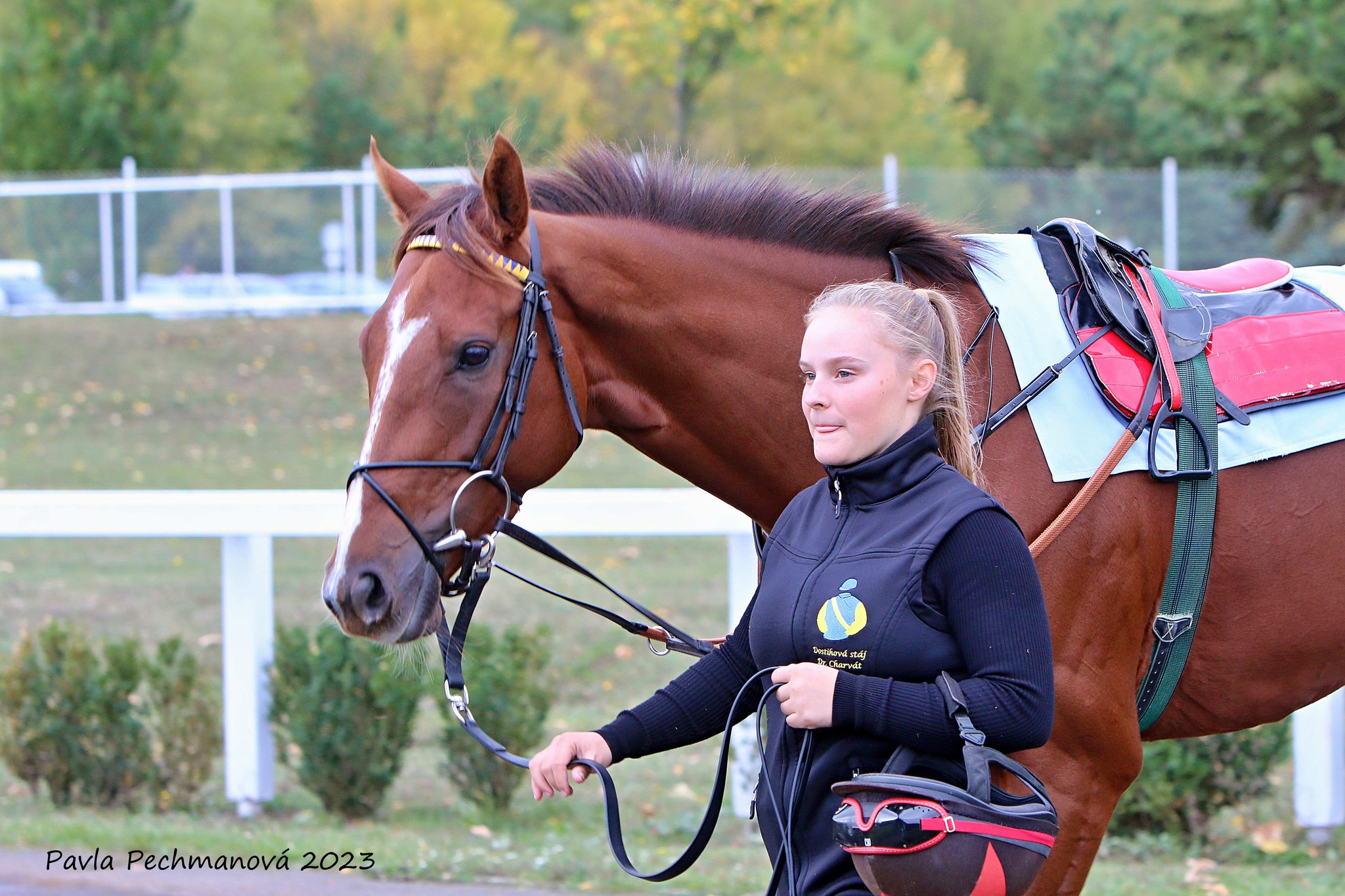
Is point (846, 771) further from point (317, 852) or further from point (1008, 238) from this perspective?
point (317, 852)

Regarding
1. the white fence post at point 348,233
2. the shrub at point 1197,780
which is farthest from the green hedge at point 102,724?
the white fence post at point 348,233

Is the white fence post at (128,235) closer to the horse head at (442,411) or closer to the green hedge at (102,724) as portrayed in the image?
the green hedge at (102,724)

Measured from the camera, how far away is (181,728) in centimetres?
521

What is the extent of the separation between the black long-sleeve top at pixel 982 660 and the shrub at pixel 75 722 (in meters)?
4.17

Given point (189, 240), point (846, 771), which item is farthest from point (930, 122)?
point (846, 771)

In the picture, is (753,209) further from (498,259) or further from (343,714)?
(343,714)

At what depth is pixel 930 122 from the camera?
116ft

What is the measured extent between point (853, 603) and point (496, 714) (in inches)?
136

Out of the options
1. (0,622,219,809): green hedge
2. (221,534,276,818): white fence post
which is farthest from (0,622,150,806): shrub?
(221,534,276,818): white fence post

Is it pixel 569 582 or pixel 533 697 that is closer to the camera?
pixel 533 697

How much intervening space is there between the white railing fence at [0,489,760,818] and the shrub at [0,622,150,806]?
1.36ft

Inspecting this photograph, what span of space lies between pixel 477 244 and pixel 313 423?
1125cm

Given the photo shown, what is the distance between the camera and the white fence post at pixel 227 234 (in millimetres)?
15102

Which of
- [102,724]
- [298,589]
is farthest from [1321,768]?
[298,589]
